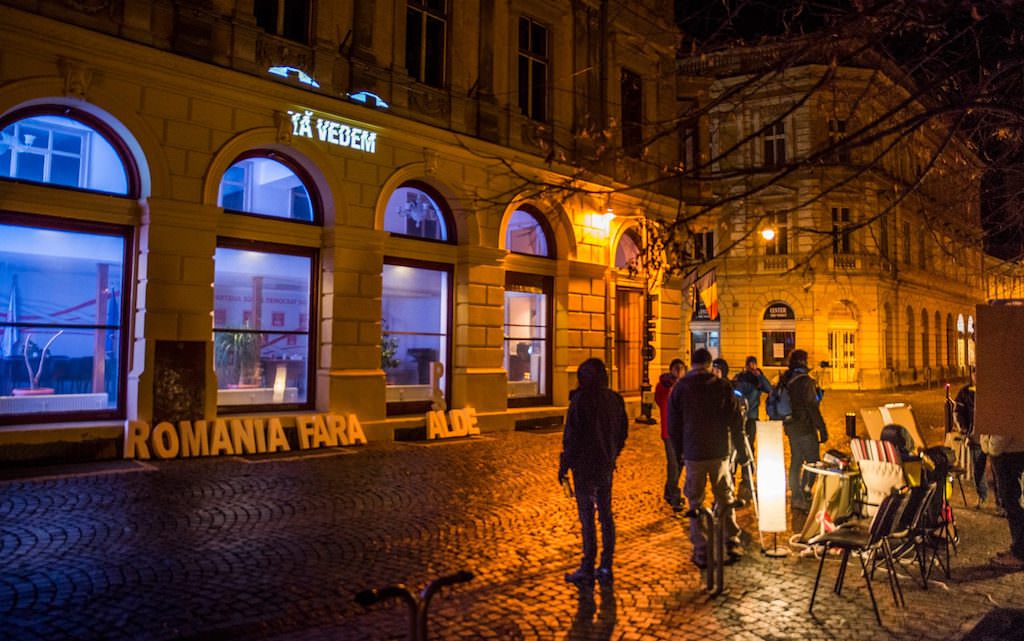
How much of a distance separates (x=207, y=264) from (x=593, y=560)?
9.02 m

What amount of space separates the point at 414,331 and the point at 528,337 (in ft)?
11.5

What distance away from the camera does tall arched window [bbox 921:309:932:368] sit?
142 feet

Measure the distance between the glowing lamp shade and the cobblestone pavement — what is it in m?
0.38

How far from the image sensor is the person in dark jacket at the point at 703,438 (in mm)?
6504

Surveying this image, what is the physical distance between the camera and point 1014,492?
21.5ft

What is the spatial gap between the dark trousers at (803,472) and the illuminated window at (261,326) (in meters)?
9.17

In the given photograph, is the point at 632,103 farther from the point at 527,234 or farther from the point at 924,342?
the point at 924,342

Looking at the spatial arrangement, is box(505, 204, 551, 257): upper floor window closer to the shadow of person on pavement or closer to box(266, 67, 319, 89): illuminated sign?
box(266, 67, 319, 89): illuminated sign

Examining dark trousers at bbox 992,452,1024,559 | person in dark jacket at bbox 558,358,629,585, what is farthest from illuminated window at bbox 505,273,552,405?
dark trousers at bbox 992,452,1024,559

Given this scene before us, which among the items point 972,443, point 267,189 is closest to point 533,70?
point 267,189

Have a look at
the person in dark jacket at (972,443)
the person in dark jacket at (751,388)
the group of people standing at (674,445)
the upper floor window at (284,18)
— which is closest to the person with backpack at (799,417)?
the group of people standing at (674,445)

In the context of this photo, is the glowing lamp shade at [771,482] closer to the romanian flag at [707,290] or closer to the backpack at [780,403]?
the backpack at [780,403]

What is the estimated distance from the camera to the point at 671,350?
72.3 ft

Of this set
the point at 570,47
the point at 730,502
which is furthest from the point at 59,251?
the point at 570,47
